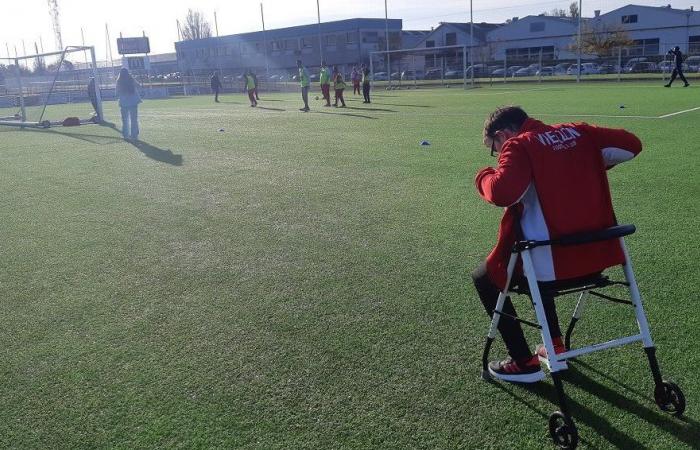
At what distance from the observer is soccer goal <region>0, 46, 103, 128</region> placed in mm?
20938

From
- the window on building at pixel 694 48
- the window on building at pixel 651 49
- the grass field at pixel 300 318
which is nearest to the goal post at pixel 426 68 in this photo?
the window on building at pixel 694 48

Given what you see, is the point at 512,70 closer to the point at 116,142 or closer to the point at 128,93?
the point at 128,93

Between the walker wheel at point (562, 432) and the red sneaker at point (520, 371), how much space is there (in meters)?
0.46

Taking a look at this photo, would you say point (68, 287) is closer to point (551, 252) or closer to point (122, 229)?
point (122, 229)

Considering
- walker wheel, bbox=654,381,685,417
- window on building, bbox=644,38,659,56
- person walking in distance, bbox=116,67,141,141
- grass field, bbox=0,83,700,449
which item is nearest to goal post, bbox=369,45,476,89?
window on building, bbox=644,38,659,56

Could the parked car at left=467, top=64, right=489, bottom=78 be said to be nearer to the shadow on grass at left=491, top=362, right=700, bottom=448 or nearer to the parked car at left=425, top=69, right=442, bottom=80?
the parked car at left=425, top=69, right=442, bottom=80

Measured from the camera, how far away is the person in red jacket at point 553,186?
8.60 feet

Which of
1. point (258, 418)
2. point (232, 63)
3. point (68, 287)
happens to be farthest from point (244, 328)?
point (232, 63)

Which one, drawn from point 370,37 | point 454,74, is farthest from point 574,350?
point 370,37

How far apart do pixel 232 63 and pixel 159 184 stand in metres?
80.2

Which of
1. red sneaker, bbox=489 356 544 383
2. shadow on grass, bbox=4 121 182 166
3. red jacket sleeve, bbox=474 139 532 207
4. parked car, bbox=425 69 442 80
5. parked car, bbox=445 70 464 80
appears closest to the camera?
red jacket sleeve, bbox=474 139 532 207

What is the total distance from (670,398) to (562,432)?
65 centimetres

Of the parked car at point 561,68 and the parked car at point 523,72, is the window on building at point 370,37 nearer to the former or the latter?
the parked car at point 523,72

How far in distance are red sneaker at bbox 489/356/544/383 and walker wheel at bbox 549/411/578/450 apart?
0.46 metres
